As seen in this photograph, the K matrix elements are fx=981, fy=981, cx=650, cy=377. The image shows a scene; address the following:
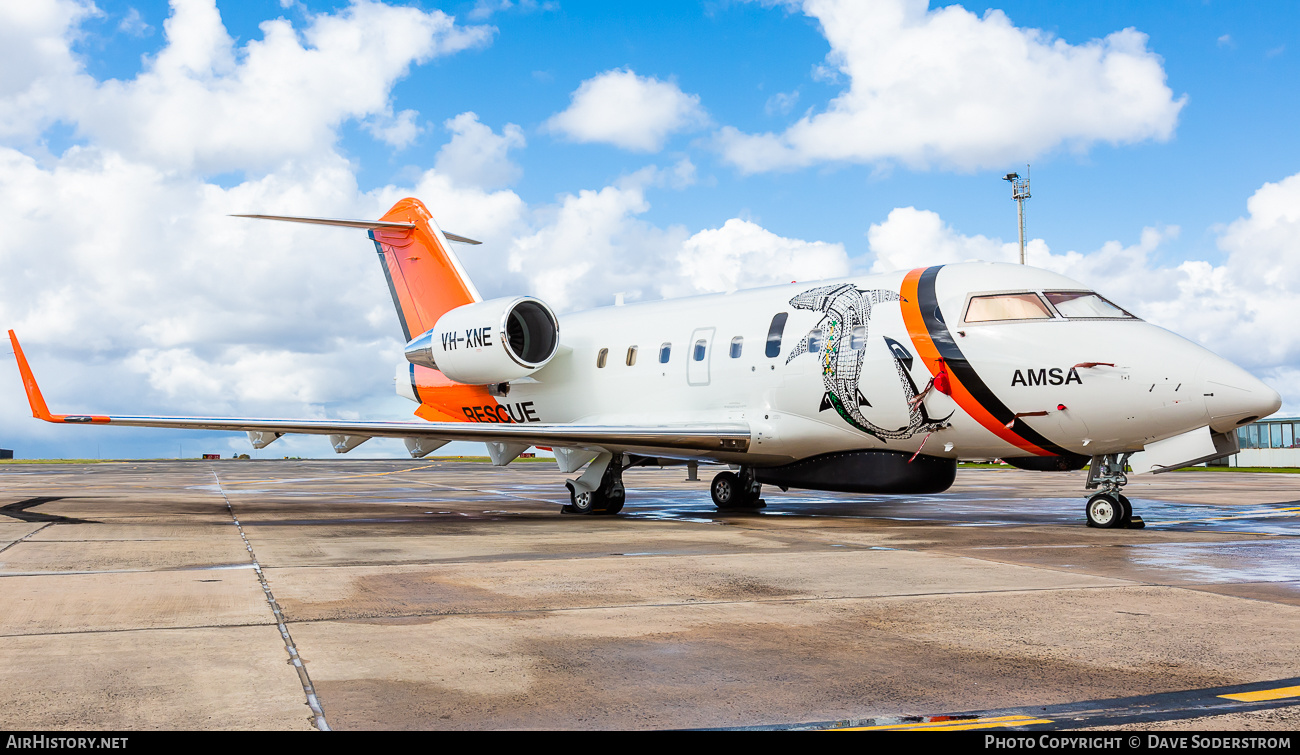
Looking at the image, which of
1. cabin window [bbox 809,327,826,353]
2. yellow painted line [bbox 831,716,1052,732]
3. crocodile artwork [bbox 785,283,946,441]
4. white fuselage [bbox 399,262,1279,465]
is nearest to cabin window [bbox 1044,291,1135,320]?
white fuselage [bbox 399,262,1279,465]

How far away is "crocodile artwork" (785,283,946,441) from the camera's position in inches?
514

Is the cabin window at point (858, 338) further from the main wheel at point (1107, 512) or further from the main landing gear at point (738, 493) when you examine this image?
the main landing gear at point (738, 493)

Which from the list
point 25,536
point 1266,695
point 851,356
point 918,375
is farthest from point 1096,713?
point 25,536

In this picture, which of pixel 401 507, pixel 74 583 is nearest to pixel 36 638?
pixel 74 583

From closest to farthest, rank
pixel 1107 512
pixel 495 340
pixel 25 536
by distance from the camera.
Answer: pixel 25 536
pixel 1107 512
pixel 495 340

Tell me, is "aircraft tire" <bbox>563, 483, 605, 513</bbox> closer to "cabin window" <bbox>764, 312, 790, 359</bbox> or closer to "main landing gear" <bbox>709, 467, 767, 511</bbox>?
"main landing gear" <bbox>709, 467, 767, 511</bbox>

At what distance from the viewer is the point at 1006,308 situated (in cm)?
1255

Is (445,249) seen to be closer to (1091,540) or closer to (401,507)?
(401,507)

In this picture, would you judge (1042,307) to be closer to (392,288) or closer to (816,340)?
(816,340)

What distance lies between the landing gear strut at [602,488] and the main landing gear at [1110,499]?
7.17 metres

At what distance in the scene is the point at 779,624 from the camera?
5926 millimetres

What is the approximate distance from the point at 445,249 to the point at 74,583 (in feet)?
44.7

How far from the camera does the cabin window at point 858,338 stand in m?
13.5

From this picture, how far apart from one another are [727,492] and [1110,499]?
23.2 feet
